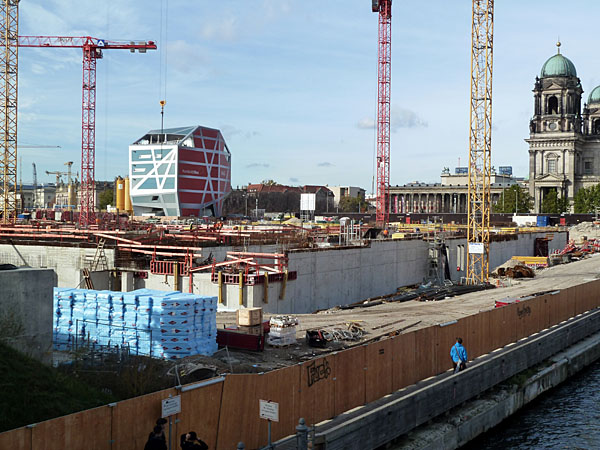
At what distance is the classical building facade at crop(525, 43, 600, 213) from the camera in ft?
529

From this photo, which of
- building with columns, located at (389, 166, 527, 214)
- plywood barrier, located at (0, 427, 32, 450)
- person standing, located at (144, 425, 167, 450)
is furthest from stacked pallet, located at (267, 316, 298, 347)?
building with columns, located at (389, 166, 527, 214)

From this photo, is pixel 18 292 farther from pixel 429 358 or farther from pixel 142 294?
pixel 429 358

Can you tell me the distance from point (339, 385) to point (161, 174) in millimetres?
99369

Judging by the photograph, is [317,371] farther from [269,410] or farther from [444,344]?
[444,344]

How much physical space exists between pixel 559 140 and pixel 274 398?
162 metres

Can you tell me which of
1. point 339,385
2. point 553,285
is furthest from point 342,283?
point 339,385

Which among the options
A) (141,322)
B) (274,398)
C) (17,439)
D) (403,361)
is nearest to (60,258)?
(141,322)

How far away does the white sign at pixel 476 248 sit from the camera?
56.9 metres

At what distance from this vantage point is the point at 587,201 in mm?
143250

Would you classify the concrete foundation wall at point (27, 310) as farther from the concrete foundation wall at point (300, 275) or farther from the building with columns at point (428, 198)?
the building with columns at point (428, 198)

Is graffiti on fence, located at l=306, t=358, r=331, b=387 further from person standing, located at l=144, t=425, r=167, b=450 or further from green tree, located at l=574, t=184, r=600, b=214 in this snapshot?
green tree, located at l=574, t=184, r=600, b=214

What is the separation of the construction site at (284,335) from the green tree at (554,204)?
9552 cm

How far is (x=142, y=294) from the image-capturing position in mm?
23594

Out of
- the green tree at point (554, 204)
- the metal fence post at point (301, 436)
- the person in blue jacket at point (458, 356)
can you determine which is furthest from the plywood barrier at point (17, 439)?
the green tree at point (554, 204)
